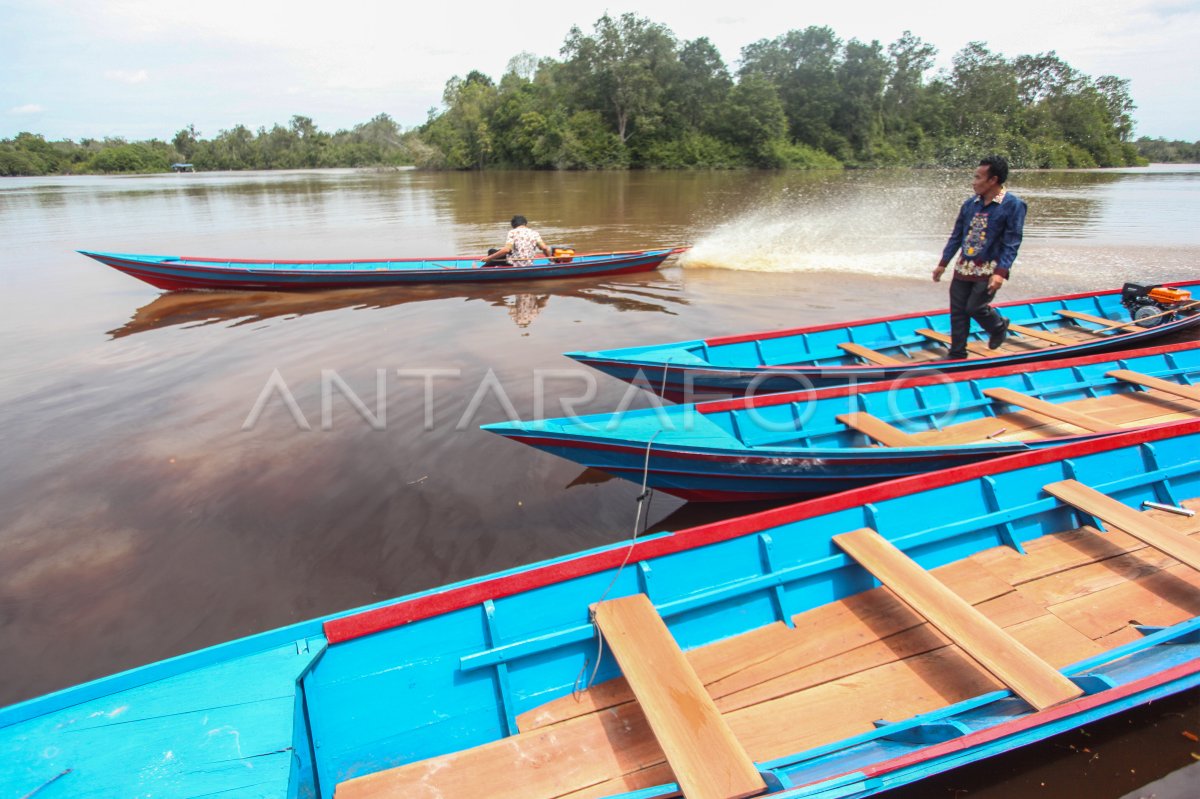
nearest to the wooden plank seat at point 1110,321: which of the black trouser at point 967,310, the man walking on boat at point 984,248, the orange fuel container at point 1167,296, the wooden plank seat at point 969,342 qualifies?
the orange fuel container at point 1167,296

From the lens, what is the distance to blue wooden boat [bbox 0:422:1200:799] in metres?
2.41

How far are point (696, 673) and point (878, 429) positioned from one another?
3.36 meters

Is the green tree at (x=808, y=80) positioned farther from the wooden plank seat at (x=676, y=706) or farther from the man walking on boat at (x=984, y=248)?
the wooden plank seat at (x=676, y=706)

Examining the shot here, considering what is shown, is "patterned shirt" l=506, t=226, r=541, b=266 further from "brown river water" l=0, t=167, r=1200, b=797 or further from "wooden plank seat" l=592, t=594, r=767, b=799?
"wooden plank seat" l=592, t=594, r=767, b=799

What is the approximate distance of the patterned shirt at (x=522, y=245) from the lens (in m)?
13.8

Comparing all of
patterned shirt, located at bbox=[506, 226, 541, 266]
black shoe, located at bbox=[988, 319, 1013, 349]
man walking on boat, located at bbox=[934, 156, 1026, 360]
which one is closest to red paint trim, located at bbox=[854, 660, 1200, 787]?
man walking on boat, located at bbox=[934, 156, 1026, 360]

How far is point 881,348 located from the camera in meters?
8.30

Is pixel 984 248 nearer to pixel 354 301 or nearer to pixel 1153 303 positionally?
pixel 1153 303

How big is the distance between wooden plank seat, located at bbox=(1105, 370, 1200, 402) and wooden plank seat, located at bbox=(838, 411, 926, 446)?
2.93m

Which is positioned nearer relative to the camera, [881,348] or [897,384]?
[897,384]

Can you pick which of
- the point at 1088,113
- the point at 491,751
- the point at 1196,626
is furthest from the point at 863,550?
the point at 1088,113

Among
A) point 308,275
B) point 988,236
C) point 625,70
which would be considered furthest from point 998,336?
A: point 625,70

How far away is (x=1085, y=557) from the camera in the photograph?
4.12m

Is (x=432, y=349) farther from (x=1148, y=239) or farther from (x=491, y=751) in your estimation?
(x=1148, y=239)
